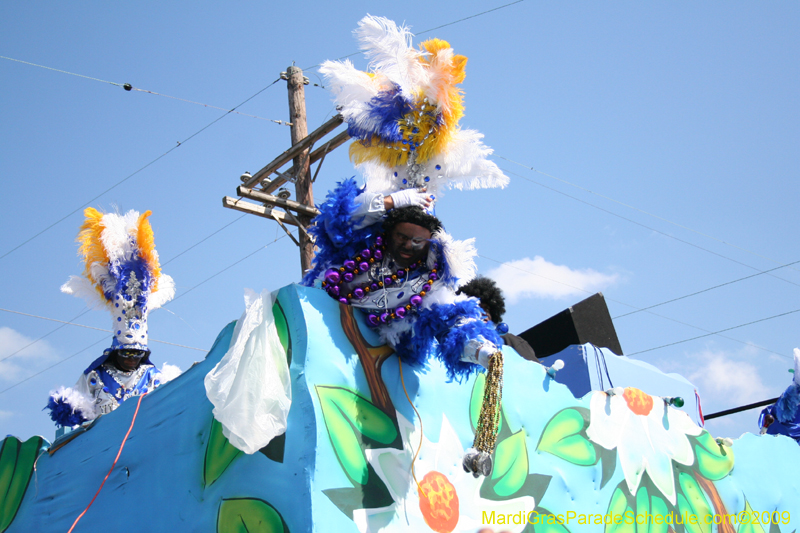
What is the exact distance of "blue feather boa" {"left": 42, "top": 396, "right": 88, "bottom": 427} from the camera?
4617 millimetres

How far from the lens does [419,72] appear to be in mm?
3439

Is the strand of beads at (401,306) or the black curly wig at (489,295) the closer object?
the strand of beads at (401,306)

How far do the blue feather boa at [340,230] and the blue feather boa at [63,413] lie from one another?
7.91 ft

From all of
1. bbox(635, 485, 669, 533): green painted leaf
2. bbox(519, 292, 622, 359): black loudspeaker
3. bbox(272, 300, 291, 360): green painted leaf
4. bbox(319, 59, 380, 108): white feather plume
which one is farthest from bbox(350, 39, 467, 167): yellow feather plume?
bbox(519, 292, 622, 359): black loudspeaker

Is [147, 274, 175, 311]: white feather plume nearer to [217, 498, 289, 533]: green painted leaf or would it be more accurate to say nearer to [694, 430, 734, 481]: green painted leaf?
[217, 498, 289, 533]: green painted leaf

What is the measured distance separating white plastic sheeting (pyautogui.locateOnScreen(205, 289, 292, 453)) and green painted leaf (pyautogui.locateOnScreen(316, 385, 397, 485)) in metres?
0.18

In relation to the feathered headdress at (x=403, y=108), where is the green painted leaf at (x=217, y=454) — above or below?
below

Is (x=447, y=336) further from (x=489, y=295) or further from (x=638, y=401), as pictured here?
(x=489, y=295)

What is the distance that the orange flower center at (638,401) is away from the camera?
4359 mm

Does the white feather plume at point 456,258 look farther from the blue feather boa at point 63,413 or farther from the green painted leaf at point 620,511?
the blue feather boa at point 63,413

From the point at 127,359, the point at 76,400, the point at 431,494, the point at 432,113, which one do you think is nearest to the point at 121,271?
the point at 127,359

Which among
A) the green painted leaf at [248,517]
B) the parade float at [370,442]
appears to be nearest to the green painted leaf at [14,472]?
the parade float at [370,442]

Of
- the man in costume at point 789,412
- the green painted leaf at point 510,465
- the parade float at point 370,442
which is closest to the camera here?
the parade float at point 370,442

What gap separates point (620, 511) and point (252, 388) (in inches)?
95.2
